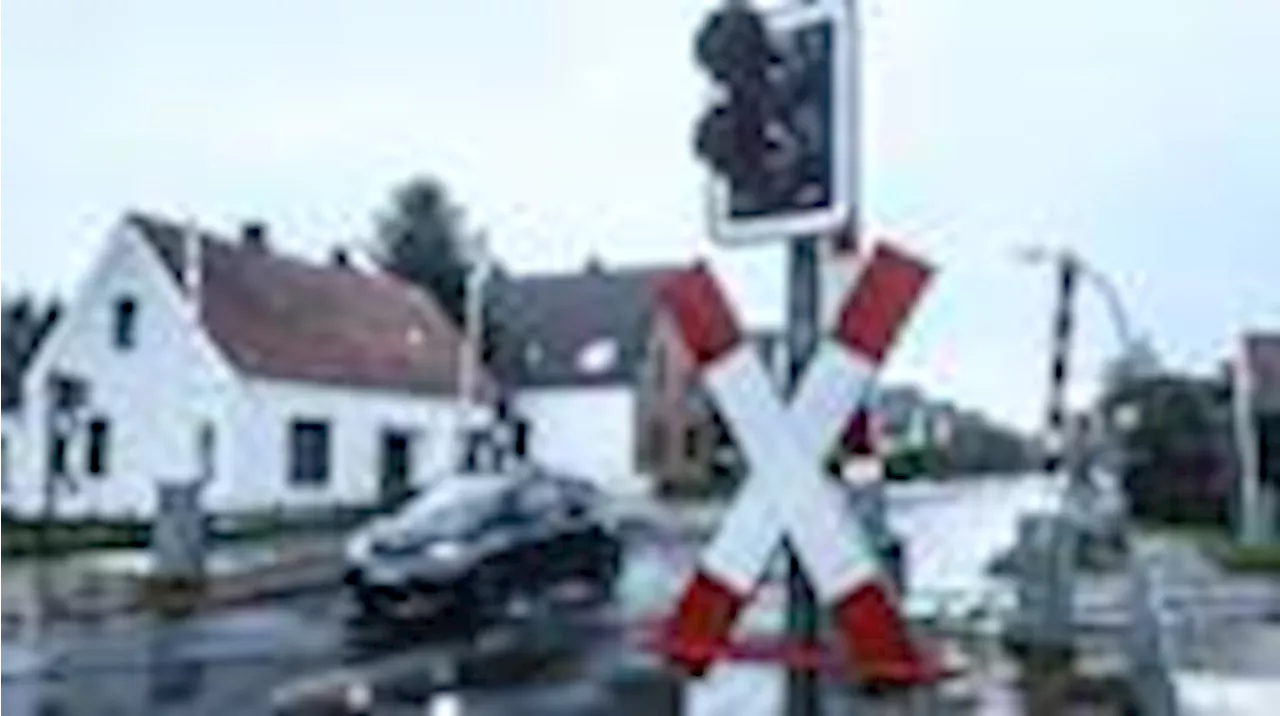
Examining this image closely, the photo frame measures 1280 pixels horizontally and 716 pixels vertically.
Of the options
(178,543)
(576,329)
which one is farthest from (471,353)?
(178,543)

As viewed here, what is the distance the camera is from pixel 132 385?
6031cm

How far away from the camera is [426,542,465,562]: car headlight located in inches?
1262

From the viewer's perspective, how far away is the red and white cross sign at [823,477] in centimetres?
556

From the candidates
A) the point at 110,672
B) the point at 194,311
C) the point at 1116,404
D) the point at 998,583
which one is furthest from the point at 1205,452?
the point at 110,672

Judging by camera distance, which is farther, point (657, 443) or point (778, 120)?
point (657, 443)

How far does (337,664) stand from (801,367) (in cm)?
1999

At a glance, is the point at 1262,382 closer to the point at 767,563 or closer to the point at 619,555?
the point at 619,555

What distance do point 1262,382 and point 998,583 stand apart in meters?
36.3

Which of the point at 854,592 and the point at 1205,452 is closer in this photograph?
the point at 854,592

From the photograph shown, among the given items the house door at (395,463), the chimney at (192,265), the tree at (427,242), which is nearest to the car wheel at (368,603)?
the chimney at (192,265)

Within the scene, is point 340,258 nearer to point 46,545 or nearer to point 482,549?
point 46,545

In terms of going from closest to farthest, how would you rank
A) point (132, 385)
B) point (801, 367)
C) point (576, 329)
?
point (801, 367), point (132, 385), point (576, 329)

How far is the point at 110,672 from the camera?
24969 millimetres

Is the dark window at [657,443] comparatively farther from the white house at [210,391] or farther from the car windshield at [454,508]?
the car windshield at [454,508]
